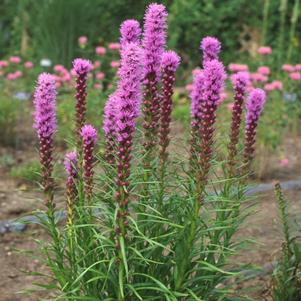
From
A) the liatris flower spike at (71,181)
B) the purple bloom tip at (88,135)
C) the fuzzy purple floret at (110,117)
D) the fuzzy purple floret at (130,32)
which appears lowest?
the liatris flower spike at (71,181)

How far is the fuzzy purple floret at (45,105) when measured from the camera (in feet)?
9.17

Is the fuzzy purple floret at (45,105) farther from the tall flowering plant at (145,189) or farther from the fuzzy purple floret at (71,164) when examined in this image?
the fuzzy purple floret at (71,164)

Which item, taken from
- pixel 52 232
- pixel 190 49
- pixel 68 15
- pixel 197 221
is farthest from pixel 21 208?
pixel 190 49

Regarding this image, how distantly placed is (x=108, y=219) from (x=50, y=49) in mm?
6893

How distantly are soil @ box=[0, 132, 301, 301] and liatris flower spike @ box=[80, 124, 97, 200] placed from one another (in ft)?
1.29

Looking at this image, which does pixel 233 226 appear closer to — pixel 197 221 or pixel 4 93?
pixel 197 221

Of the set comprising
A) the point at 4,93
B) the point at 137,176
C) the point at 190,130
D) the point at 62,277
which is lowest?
the point at 62,277

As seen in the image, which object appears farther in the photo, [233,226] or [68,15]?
[68,15]

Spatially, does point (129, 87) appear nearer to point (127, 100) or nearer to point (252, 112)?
point (127, 100)

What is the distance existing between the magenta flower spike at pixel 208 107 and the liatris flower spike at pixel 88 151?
1.38 feet

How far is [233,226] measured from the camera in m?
3.18

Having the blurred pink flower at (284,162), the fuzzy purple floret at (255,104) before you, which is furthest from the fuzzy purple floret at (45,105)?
the blurred pink flower at (284,162)

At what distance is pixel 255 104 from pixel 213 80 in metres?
0.53

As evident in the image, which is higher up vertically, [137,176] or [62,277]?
[137,176]
